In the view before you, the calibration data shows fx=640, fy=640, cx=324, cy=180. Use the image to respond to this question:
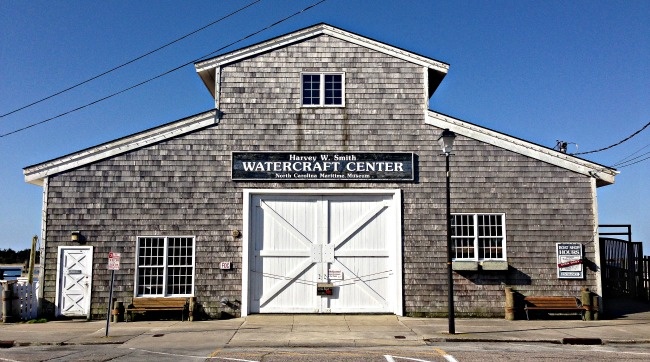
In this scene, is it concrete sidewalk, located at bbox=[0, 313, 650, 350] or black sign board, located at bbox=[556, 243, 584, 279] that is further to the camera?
black sign board, located at bbox=[556, 243, 584, 279]

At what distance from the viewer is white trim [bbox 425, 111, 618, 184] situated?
57.8 feet

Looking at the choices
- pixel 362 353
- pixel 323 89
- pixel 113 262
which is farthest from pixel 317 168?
pixel 362 353

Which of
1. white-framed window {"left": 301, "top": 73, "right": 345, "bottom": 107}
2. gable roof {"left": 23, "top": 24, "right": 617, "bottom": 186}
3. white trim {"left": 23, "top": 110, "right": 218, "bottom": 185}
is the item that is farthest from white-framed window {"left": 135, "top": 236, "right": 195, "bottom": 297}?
white-framed window {"left": 301, "top": 73, "right": 345, "bottom": 107}

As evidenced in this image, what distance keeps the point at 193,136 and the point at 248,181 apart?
200cm

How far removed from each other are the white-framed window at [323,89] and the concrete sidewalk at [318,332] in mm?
5986

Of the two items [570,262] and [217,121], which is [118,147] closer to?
[217,121]

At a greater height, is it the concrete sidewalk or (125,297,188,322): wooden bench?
(125,297,188,322): wooden bench

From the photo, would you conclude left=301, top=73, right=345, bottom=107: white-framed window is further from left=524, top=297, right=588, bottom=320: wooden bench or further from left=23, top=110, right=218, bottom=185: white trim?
left=524, top=297, right=588, bottom=320: wooden bench

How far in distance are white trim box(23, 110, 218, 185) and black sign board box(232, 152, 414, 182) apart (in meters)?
1.35

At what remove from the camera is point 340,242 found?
17.8m

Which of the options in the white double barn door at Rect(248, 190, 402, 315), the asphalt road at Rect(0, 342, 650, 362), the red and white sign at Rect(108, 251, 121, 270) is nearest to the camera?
the asphalt road at Rect(0, 342, 650, 362)

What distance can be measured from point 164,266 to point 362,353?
760cm

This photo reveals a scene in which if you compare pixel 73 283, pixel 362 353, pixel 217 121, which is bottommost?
pixel 362 353

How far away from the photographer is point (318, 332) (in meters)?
14.6
